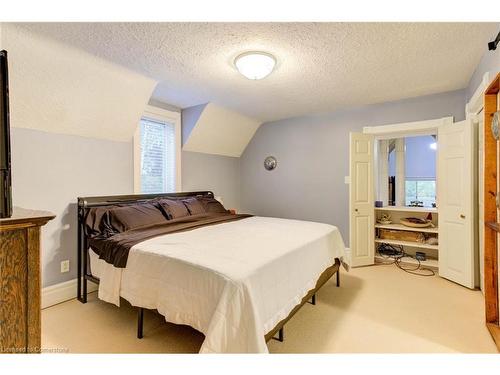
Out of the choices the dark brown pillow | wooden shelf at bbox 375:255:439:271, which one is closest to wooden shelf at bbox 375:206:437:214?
wooden shelf at bbox 375:255:439:271

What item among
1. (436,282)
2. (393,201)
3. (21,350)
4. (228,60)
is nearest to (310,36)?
(228,60)

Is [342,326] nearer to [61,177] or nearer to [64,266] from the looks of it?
[64,266]

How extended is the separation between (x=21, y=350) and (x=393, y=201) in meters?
5.25

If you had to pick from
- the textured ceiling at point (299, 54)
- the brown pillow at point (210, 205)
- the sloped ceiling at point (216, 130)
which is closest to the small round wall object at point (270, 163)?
the sloped ceiling at point (216, 130)

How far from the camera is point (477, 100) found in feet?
8.57

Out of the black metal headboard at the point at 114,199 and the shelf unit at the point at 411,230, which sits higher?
the black metal headboard at the point at 114,199

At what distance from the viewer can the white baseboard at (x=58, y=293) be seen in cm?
247

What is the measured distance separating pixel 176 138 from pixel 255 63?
6.87 ft

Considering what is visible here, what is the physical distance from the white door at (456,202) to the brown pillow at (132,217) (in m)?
3.42

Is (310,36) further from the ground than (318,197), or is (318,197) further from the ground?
(310,36)

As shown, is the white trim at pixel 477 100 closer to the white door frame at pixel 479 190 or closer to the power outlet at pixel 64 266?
the white door frame at pixel 479 190

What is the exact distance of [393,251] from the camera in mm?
4039

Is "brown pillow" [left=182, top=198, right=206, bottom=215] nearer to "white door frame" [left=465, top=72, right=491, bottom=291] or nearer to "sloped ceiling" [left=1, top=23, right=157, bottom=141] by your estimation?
"sloped ceiling" [left=1, top=23, right=157, bottom=141]

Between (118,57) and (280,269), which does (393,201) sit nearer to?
(280,269)
